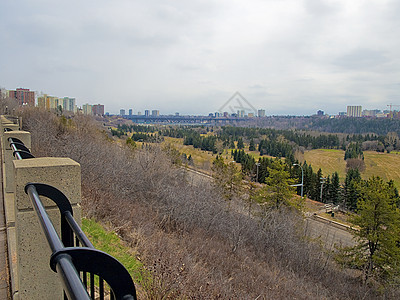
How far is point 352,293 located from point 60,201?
61.8 ft

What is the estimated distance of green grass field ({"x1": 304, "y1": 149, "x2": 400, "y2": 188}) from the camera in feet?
283

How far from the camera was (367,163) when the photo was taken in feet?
322

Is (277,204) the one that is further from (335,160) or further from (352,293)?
(335,160)

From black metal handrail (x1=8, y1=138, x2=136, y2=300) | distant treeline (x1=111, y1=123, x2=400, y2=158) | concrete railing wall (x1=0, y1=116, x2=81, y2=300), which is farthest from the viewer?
distant treeline (x1=111, y1=123, x2=400, y2=158)

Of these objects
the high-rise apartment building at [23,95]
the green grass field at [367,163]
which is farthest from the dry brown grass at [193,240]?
the green grass field at [367,163]

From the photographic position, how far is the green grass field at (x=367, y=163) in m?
86.3

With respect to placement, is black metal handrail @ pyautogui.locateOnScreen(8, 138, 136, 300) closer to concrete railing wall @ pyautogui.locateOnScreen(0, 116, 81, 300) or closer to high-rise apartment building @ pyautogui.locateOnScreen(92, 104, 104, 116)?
concrete railing wall @ pyautogui.locateOnScreen(0, 116, 81, 300)

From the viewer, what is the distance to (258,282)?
29.9ft

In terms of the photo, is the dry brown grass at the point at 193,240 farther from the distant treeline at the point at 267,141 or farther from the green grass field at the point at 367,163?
the distant treeline at the point at 267,141

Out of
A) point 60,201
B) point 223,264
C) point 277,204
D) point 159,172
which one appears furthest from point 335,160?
point 60,201

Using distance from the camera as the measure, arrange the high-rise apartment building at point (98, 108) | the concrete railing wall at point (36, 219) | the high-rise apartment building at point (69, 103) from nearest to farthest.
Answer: the concrete railing wall at point (36, 219), the high-rise apartment building at point (69, 103), the high-rise apartment building at point (98, 108)

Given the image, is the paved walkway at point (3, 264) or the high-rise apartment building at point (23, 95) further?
the high-rise apartment building at point (23, 95)

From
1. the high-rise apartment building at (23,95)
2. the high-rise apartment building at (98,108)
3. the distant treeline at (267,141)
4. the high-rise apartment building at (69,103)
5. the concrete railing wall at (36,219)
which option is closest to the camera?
the concrete railing wall at (36,219)

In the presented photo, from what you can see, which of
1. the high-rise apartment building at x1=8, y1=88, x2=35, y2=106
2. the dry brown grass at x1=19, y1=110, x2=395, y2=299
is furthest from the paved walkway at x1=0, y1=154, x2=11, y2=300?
the high-rise apartment building at x1=8, y1=88, x2=35, y2=106
